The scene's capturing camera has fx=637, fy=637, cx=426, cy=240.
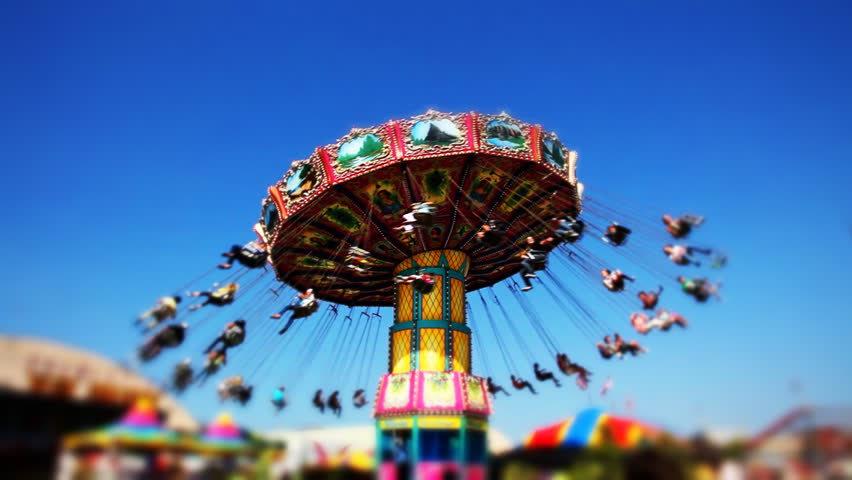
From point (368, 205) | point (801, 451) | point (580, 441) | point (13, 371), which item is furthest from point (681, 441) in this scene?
point (13, 371)

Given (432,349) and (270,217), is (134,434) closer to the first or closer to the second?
(432,349)

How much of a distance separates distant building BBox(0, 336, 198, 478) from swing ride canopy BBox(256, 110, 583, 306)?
6305 millimetres

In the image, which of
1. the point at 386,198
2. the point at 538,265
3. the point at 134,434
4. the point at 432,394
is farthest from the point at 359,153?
the point at 134,434

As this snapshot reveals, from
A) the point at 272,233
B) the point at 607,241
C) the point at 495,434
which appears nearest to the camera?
the point at 607,241

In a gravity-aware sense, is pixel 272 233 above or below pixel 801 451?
above

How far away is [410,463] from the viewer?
13.7m

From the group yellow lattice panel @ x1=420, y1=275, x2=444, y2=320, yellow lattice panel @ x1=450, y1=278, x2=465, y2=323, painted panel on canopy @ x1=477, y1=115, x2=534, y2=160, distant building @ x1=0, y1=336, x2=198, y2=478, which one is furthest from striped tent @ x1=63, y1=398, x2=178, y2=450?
painted panel on canopy @ x1=477, y1=115, x2=534, y2=160

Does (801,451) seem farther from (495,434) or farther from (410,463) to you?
(495,434)

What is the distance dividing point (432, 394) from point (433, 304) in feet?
7.49

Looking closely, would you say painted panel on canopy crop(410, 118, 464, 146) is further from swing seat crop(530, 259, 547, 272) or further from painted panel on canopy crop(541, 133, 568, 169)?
swing seat crop(530, 259, 547, 272)

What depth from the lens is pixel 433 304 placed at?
15.3 meters

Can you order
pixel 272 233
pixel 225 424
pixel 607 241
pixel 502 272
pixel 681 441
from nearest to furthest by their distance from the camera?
pixel 681 441 < pixel 225 424 < pixel 607 241 < pixel 272 233 < pixel 502 272

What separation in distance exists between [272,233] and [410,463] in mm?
6385

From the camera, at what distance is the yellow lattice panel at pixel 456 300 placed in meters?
15.5
